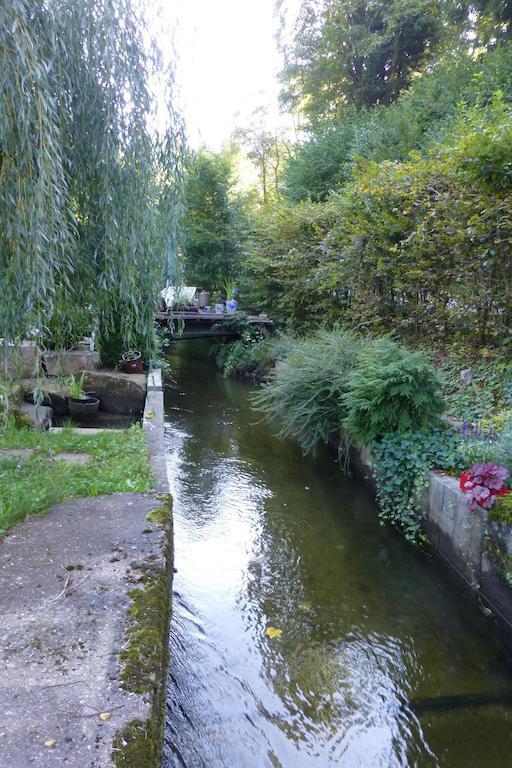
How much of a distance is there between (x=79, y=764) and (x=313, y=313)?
1067 centimetres

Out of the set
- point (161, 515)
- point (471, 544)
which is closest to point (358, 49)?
point (471, 544)

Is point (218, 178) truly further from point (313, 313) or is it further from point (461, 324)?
point (461, 324)

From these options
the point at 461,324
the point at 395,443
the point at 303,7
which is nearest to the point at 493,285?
the point at 461,324

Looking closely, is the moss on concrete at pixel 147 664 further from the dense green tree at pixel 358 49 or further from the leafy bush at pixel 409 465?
the dense green tree at pixel 358 49

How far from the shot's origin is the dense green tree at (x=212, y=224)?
16397 mm

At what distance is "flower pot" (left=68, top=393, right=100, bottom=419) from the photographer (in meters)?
7.39

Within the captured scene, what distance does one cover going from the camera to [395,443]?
16.0ft

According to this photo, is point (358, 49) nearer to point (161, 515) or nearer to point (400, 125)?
point (400, 125)

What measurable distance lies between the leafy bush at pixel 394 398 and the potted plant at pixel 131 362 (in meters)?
4.51

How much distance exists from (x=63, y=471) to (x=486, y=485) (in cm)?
308

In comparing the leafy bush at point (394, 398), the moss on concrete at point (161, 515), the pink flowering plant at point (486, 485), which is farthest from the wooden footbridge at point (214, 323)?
the moss on concrete at point (161, 515)

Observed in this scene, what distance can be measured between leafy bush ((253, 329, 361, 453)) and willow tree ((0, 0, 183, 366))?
2.74m

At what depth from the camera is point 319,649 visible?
3.33 m

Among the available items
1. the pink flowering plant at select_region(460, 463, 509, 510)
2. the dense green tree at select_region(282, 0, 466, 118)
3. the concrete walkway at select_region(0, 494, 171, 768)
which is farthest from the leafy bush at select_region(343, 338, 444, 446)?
the dense green tree at select_region(282, 0, 466, 118)
